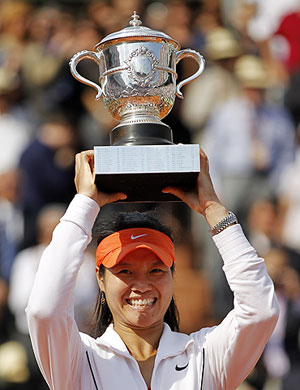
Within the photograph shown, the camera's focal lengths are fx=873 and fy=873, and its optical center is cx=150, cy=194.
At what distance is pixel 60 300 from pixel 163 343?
47 cm

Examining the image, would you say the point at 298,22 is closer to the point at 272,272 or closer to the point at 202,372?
the point at 272,272

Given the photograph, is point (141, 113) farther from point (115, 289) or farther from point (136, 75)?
point (115, 289)

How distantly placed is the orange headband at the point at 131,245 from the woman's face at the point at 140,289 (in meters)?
0.03

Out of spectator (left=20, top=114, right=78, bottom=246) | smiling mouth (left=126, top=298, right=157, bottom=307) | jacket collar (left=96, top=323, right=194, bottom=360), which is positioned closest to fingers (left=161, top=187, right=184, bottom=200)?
smiling mouth (left=126, top=298, right=157, bottom=307)

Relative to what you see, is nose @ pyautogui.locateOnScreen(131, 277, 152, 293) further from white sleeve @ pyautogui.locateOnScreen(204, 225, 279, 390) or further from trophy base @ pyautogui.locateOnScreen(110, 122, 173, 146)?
trophy base @ pyautogui.locateOnScreen(110, 122, 173, 146)

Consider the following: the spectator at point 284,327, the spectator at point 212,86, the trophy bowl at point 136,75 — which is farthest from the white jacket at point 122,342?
the spectator at point 212,86

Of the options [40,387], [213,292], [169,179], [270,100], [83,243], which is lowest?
[40,387]

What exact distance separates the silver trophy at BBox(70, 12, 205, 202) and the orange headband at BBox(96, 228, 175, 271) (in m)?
0.14

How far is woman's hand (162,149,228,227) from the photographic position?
2926 mm

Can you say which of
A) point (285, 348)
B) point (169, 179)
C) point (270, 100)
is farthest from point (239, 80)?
point (169, 179)

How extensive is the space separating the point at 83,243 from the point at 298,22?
4.97 meters

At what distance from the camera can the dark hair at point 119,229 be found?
3.16 m

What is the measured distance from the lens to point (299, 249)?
6.30m

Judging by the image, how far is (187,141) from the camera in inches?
258
